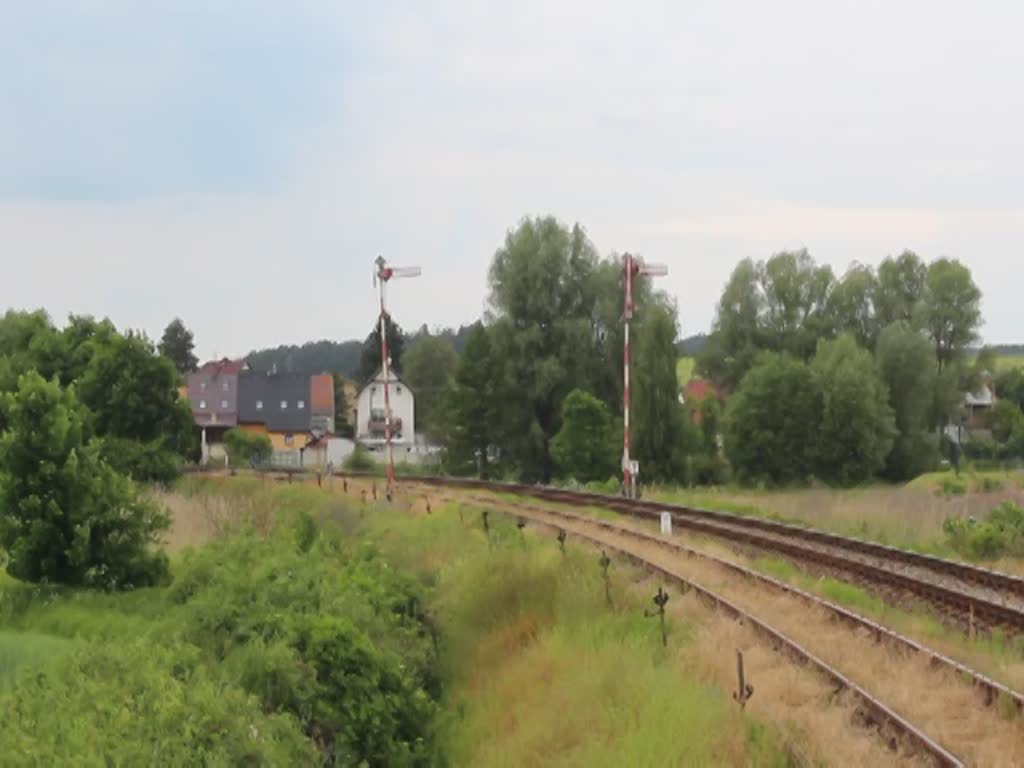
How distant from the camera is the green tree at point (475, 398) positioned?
6194 centimetres

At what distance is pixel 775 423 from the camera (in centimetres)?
6203

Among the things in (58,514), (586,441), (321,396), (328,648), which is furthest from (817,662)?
(321,396)

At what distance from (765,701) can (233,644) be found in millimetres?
4751

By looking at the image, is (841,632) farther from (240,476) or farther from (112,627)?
(240,476)

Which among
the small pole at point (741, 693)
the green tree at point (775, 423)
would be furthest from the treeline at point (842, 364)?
the small pole at point (741, 693)

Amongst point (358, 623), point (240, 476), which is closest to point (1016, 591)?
point (358, 623)

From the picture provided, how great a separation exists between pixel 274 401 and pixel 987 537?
285ft

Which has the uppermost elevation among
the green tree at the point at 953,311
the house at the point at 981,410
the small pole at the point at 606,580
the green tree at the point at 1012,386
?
the green tree at the point at 953,311

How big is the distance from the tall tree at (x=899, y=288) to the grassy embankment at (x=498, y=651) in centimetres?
6160

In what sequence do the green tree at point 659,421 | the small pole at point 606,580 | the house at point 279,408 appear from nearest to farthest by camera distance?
1. the small pole at point 606,580
2. the green tree at point 659,421
3. the house at point 279,408

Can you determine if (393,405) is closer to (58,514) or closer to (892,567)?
(58,514)

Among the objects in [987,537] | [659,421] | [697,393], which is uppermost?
[697,393]

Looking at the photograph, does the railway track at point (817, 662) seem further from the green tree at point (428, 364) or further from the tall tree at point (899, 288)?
the green tree at point (428, 364)

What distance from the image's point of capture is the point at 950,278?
73938 millimetres
